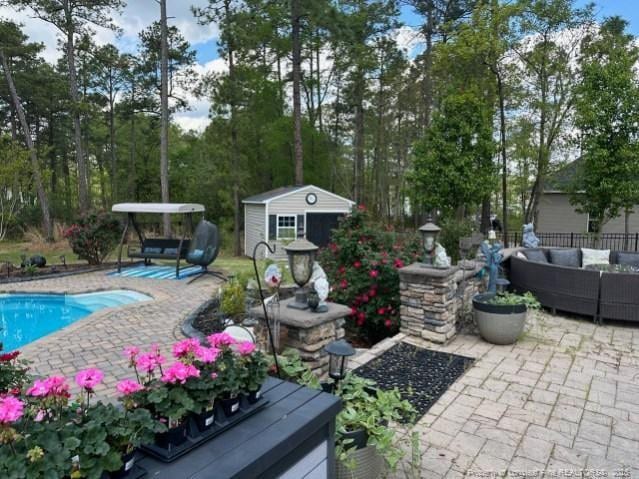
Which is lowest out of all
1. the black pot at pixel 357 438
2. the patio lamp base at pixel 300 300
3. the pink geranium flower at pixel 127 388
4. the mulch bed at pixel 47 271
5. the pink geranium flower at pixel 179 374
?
the mulch bed at pixel 47 271

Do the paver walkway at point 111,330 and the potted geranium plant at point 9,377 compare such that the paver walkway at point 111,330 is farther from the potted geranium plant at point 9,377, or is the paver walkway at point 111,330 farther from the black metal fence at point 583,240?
the black metal fence at point 583,240

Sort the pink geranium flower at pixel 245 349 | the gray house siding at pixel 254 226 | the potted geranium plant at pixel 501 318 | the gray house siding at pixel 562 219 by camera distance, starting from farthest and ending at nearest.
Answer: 1. the gray house siding at pixel 562 219
2. the gray house siding at pixel 254 226
3. the potted geranium plant at pixel 501 318
4. the pink geranium flower at pixel 245 349

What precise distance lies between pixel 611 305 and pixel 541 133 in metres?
9.20

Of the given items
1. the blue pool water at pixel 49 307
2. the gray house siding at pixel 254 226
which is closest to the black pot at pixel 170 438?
the blue pool water at pixel 49 307

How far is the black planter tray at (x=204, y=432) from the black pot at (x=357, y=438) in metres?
0.54

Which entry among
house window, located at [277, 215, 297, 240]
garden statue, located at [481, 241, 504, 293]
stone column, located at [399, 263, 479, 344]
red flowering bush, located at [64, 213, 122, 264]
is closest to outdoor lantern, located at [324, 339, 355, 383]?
stone column, located at [399, 263, 479, 344]

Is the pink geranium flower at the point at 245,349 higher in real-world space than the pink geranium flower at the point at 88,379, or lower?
lower

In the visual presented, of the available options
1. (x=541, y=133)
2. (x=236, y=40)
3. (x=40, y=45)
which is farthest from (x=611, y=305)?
(x=40, y=45)

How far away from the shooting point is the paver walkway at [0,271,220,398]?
4.07 meters

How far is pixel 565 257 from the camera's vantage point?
7082mm

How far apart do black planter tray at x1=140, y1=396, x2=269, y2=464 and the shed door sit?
12.8 m

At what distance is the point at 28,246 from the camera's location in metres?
13.8

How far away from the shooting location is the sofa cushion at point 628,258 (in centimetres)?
674

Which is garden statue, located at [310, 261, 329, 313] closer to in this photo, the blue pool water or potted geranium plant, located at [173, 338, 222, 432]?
potted geranium plant, located at [173, 338, 222, 432]
